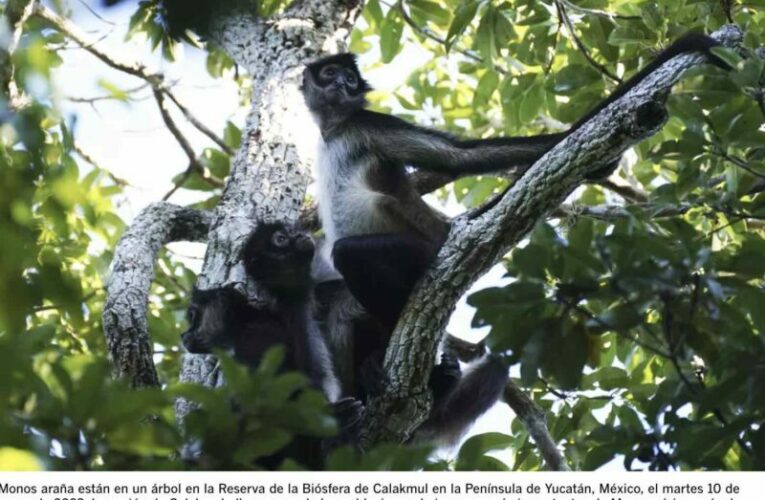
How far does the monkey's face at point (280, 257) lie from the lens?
15.6ft

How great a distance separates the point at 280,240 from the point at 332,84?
123 centimetres

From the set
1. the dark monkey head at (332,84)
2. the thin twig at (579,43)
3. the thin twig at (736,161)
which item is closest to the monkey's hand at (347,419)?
the thin twig at (736,161)

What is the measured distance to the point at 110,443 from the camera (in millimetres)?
1893

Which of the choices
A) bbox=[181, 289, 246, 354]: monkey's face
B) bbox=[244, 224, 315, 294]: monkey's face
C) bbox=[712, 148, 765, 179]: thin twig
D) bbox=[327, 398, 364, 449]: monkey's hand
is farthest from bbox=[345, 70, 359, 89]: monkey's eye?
bbox=[712, 148, 765, 179]: thin twig

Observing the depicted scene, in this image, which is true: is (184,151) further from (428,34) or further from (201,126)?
(428,34)

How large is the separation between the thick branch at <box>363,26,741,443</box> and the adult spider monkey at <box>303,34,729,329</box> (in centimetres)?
53

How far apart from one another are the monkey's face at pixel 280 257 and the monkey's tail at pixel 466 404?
98cm

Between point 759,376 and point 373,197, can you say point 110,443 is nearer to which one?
point 759,376

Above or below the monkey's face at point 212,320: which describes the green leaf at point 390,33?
above

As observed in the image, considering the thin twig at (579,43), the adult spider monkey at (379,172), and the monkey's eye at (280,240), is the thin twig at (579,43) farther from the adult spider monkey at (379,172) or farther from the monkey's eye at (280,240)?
the monkey's eye at (280,240)

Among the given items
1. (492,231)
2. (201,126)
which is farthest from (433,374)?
(201,126)

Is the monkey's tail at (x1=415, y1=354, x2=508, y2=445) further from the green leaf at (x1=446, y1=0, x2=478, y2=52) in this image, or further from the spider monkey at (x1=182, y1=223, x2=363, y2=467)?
the green leaf at (x1=446, y1=0, x2=478, y2=52)

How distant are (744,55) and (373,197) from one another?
209 cm

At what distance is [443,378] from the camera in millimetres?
4641
